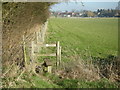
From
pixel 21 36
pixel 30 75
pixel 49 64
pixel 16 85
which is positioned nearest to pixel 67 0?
pixel 21 36

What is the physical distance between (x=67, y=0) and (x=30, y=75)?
18.9ft

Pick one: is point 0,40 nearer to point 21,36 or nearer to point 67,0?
point 21,36

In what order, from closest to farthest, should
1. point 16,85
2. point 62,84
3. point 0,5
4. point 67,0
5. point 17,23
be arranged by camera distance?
1. point 0,5
2. point 16,85
3. point 62,84
4. point 17,23
5. point 67,0

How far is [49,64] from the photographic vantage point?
28.1 ft

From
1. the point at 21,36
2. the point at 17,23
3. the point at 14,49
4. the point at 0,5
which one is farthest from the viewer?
the point at 21,36

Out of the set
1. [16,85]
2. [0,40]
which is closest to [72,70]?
[16,85]

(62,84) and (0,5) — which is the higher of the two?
(0,5)

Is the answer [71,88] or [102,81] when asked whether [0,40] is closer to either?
[71,88]

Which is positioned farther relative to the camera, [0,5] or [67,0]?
[67,0]

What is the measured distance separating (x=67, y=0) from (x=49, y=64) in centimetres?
486

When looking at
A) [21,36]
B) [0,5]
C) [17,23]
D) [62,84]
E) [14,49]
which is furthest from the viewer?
[21,36]

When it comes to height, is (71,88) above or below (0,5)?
below

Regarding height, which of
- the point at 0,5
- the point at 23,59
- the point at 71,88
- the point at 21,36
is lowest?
the point at 71,88

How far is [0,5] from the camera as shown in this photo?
20.5ft
